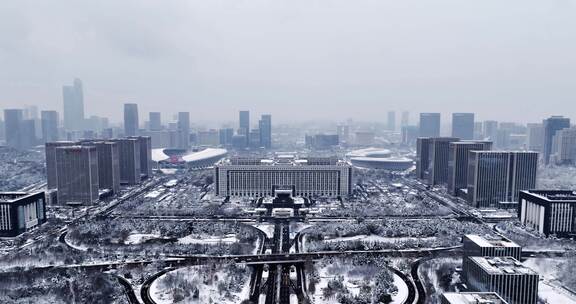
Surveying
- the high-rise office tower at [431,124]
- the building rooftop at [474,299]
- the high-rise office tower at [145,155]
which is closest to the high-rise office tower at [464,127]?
the high-rise office tower at [431,124]

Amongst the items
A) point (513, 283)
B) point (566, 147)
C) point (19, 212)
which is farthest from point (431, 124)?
point (19, 212)

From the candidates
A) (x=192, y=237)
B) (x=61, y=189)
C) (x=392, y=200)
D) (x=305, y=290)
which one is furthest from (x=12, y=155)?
(x=305, y=290)

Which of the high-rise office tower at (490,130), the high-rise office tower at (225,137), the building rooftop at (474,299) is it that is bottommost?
the building rooftop at (474,299)

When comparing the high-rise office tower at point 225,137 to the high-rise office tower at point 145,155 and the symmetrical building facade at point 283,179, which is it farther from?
the symmetrical building facade at point 283,179

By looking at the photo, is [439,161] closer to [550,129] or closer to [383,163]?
[383,163]

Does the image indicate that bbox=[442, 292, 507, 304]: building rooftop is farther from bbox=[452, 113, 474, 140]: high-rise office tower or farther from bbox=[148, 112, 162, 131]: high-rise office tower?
bbox=[148, 112, 162, 131]: high-rise office tower

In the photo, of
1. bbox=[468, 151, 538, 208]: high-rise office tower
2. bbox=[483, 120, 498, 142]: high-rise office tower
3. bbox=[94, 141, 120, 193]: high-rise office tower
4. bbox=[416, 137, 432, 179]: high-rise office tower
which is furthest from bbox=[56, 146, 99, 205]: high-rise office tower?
bbox=[483, 120, 498, 142]: high-rise office tower
